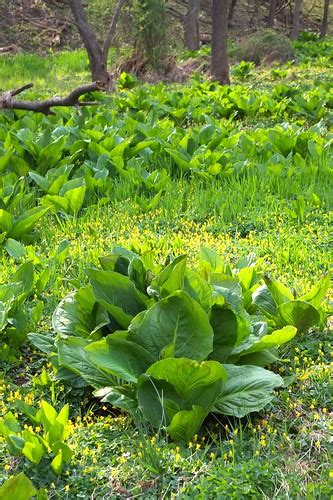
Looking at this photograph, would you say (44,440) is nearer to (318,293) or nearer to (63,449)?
(63,449)

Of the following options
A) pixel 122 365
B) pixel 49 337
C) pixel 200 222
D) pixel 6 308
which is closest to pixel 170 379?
pixel 122 365

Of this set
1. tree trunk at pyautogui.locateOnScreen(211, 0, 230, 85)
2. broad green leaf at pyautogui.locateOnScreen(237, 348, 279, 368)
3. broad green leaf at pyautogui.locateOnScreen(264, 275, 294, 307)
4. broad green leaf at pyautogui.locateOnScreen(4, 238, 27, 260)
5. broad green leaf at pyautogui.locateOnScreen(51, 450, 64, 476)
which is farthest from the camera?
tree trunk at pyautogui.locateOnScreen(211, 0, 230, 85)

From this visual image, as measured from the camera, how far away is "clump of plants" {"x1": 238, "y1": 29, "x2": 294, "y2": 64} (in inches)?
774

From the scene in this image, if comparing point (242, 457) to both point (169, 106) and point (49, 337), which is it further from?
point (169, 106)

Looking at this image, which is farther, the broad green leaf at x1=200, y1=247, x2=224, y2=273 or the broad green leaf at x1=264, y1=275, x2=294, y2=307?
the broad green leaf at x1=200, y1=247, x2=224, y2=273

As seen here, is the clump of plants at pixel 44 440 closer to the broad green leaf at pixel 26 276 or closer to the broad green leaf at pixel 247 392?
the broad green leaf at pixel 247 392

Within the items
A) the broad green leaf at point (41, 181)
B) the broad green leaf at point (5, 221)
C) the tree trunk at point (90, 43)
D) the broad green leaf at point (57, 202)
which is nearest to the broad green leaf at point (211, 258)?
the broad green leaf at point (5, 221)

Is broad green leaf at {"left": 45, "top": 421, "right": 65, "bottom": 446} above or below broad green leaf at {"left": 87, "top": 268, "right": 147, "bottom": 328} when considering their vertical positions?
below

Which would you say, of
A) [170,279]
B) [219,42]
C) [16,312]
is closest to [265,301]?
[170,279]

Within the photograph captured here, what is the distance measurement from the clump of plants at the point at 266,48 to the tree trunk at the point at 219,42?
474cm

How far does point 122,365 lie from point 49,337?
Result: 696 millimetres

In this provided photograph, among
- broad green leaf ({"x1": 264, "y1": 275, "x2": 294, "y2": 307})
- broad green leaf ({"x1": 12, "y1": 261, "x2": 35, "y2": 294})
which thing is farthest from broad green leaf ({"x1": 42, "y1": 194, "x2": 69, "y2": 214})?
broad green leaf ({"x1": 264, "y1": 275, "x2": 294, "y2": 307})

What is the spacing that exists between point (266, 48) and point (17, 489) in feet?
62.9

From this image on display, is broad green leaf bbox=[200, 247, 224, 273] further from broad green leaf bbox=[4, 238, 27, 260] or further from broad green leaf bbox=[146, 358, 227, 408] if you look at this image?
broad green leaf bbox=[4, 238, 27, 260]
